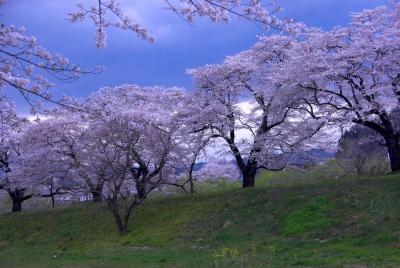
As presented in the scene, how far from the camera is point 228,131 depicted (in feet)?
105

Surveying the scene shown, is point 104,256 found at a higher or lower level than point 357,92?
lower

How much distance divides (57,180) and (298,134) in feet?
53.4

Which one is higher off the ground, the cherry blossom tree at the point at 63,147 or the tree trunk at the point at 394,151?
the cherry blossom tree at the point at 63,147

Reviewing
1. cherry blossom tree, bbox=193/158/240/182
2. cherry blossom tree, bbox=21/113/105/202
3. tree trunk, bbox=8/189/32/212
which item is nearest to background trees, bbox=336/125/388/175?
cherry blossom tree, bbox=193/158/240/182

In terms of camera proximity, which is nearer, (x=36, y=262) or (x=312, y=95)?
(x=36, y=262)

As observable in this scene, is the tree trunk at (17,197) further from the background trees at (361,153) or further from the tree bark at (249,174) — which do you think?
the background trees at (361,153)

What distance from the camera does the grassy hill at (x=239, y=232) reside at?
1566 centimetres

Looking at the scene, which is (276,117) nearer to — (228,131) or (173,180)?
(228,131)

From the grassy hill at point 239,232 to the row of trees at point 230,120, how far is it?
1923mm

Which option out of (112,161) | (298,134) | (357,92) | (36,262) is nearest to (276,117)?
(298,134)

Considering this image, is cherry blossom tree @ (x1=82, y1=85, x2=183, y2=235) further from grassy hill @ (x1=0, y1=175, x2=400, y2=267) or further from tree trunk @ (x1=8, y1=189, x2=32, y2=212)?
tree trunk @ (x1=8, y1=189, x2=32, y2=212)

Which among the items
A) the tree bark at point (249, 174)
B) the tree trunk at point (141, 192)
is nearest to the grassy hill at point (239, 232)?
the tree trunk at point (141, 192)

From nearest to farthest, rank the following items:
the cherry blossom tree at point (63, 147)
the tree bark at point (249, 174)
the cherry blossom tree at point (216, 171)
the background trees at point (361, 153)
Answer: the cherry blossom tree at point (63, 147) → the tree bark at point (249, 174) → the background trees at point (361, 153) → the cherry blossom tree at point (216, 171)

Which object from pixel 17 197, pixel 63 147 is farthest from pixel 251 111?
pixel 17 197
